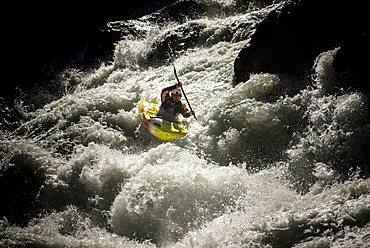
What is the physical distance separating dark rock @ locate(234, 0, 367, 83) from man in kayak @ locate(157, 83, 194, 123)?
45.6 inches

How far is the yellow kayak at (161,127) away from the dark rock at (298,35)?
1.48 metres

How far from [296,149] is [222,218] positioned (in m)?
1.43

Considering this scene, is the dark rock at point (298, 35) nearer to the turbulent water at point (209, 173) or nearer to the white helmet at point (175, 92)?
the turbulent water at point (209, 173)

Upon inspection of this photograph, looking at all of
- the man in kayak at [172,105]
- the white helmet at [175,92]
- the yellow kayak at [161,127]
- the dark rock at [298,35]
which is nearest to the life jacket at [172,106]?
the man in kayak at [172,105]

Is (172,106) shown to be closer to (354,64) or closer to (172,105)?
(172,105)

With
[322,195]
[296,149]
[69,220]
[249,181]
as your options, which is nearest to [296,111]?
[296,149]

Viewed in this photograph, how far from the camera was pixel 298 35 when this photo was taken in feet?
17.0

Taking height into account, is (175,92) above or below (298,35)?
below

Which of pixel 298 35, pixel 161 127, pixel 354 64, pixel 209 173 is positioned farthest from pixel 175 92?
pixel 354 64

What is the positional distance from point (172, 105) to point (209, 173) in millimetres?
1882

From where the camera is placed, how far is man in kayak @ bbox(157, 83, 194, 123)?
5.61m

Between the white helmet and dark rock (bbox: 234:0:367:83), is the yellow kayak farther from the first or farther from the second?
dark rock (bbox: 234:0:367:83)

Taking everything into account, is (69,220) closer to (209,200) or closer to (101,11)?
(209,200)

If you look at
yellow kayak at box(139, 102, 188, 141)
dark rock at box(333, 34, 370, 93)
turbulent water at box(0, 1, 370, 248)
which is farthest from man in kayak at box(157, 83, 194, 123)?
dark rock at box(333, 34, 370, 93)
